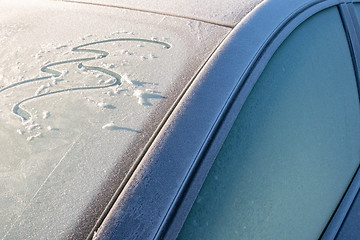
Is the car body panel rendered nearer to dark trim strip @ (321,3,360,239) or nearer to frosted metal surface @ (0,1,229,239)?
frosted metal surface @ (0,1,229,239)

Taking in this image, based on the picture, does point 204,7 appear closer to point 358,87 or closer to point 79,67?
point 79,67

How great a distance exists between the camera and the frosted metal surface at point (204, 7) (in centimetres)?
152

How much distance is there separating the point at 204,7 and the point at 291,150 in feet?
2.20

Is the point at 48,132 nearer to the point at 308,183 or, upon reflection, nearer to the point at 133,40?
the point at 133,40

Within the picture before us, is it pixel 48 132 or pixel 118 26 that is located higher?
pixel 118 26

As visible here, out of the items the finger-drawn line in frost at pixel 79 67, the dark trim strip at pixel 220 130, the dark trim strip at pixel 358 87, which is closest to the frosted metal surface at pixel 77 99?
the finger-drawn line in frost at pixel 79 67

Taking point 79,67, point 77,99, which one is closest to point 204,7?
point 79,67

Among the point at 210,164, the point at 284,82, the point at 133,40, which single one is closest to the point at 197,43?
the point at 133,40

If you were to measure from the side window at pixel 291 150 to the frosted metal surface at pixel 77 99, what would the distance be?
0.23 meters

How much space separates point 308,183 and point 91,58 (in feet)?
2.86

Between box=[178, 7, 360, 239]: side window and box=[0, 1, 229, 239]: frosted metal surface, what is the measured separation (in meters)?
0.23

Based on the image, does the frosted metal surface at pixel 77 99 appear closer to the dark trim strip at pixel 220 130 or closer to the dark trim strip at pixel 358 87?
the dark trim strip at pixel 220 130

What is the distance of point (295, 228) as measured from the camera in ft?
4.19

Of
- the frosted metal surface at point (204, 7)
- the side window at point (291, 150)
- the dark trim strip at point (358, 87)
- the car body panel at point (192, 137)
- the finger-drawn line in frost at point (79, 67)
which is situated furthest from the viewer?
the frosted metal surface at point (204, 7)
